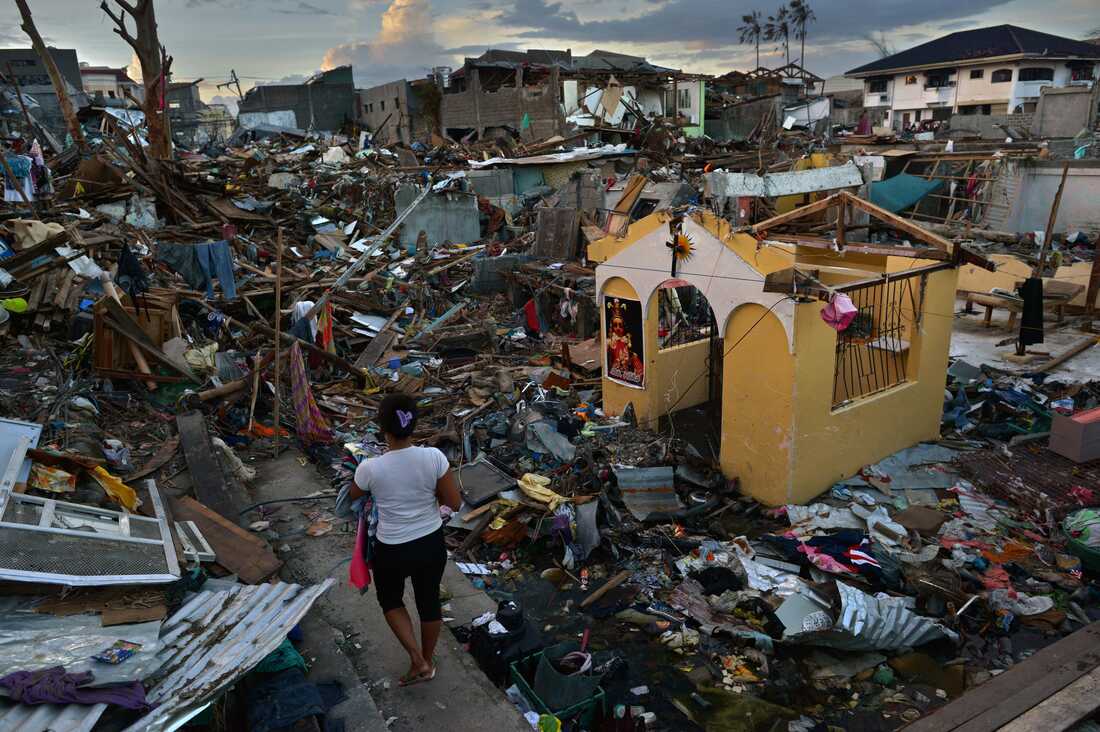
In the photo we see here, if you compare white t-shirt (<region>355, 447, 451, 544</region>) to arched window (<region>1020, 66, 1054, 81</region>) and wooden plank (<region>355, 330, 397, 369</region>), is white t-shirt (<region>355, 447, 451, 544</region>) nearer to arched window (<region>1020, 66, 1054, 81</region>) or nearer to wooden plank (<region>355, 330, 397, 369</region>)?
wooden plank (<region>355, 330, 397, 369</region>)

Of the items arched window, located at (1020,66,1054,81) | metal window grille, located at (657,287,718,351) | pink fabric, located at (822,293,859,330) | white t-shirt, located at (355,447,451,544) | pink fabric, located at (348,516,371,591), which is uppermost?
Answer: arched window, located at (1020,66,1054,81)

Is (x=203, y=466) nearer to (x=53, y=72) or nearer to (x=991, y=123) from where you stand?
(x=53, y=72)

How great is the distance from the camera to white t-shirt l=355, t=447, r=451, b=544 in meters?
3.93

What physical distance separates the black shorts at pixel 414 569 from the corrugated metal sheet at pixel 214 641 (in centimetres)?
48

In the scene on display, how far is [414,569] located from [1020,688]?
4.64m

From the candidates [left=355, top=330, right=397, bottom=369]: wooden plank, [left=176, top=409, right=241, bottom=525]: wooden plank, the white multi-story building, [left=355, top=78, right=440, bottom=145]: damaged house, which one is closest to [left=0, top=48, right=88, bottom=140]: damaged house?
[left=355, top=78, right=440, bottom=145]: damaged house

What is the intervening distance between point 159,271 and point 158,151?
738cm

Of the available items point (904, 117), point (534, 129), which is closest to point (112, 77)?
point (534, 129)

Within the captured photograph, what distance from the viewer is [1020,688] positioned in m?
5.31

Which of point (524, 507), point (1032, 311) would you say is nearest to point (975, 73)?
point (1032, 311)

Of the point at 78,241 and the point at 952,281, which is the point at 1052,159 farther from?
the point at 78,241

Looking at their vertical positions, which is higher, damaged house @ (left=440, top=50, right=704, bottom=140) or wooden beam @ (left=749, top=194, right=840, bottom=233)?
damaged house @ (left=440, top=50, right=704, bottom=140)

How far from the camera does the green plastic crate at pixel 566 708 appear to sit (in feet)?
15.1

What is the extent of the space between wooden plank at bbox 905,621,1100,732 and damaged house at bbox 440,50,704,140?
25.5 meters
